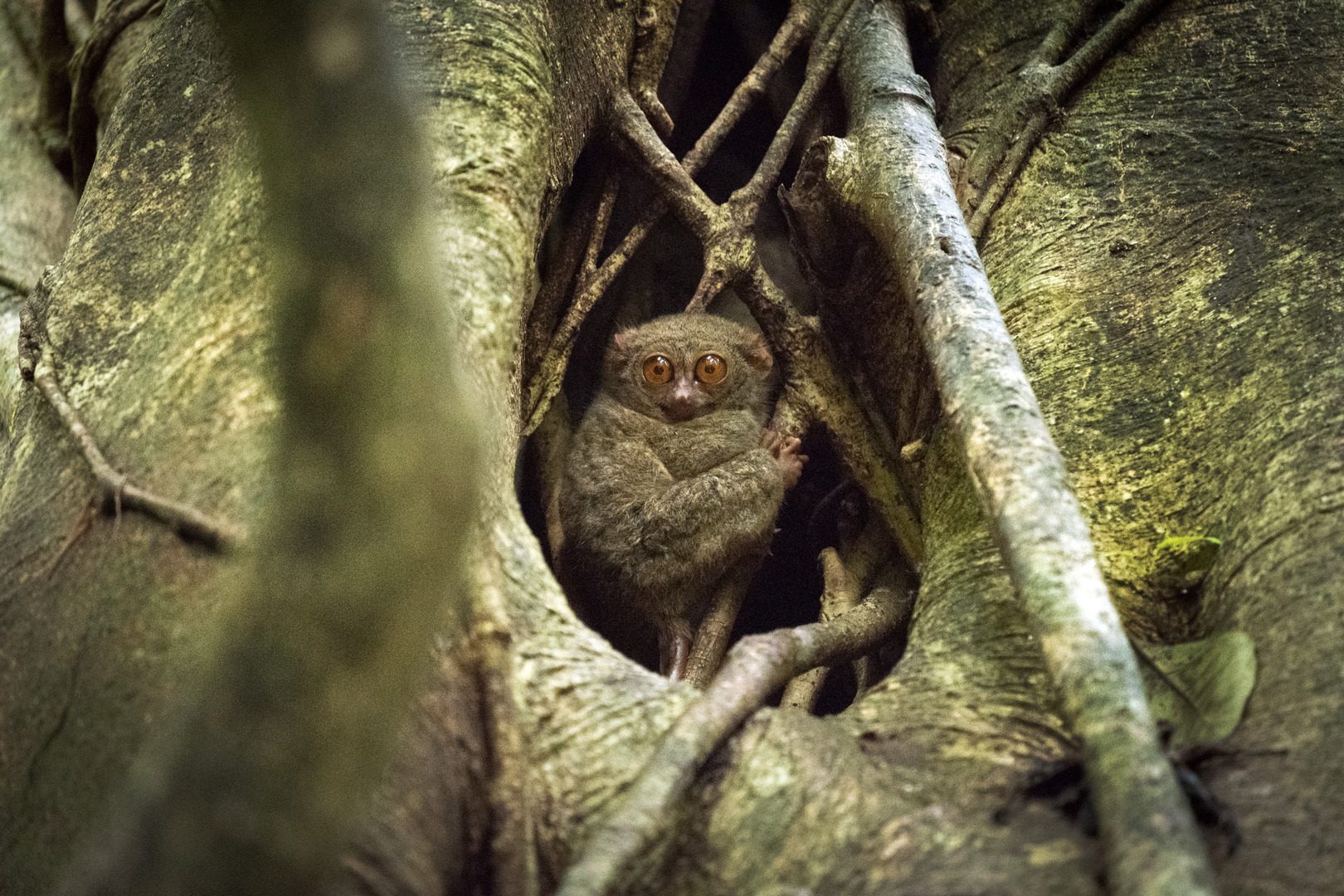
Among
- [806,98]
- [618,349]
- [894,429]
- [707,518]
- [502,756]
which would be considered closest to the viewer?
[502,756]

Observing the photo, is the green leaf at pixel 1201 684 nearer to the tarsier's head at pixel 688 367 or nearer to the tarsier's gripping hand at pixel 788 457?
the tarsier's gripping hand at pixel 788 457

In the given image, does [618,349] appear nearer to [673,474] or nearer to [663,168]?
[673,474]

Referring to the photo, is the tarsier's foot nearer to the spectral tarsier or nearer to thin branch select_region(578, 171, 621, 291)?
the spectral tarsier

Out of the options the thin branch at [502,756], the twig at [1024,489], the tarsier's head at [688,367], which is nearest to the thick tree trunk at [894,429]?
the thin branch at [502,756]

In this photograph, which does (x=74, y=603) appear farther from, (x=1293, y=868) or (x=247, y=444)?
(x=1293, y=868)

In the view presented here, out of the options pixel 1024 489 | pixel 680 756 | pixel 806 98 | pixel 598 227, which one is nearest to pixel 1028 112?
pixel 806 98
